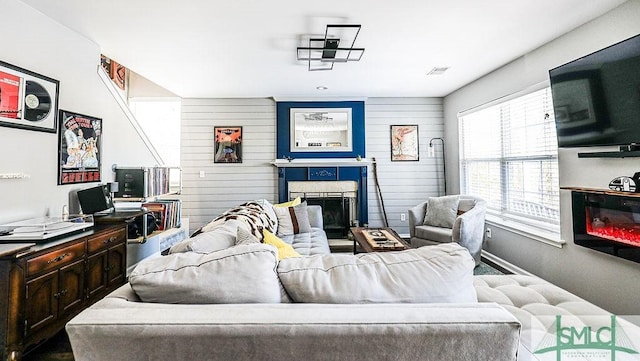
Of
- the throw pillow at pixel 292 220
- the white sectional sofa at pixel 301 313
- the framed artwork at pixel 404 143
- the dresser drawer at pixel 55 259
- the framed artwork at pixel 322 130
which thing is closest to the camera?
the white sectional sofa at pixel 301 313

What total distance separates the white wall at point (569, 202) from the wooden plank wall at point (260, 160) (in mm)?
1583

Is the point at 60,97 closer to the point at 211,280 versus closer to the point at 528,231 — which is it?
the point at 211,280

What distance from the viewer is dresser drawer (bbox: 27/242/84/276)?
5.97 feet

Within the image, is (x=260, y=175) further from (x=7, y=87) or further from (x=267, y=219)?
(x=7, y=87)

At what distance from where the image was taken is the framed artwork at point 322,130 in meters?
5.21

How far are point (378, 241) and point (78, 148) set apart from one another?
3.13 meters

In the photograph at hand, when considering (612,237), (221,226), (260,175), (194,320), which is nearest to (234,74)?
(260,175)

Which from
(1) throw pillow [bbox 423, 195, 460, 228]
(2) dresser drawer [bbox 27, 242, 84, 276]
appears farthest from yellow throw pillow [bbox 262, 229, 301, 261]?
(1) throw pillow [bbox 423, 195, 460, 228]

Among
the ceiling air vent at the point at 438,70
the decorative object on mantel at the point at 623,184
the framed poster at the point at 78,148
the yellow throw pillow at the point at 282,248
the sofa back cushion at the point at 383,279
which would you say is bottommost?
the yellow throw pillow at the point at 282,248

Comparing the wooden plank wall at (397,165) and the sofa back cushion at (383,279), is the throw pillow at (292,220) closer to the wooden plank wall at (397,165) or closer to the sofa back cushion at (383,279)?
the wooden plank wall at (397,165)

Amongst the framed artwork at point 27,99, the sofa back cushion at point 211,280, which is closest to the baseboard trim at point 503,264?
the sofa back cushion at point 211,280

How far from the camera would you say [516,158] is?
3.64m

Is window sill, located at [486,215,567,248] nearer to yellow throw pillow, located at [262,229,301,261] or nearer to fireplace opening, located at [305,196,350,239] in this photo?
fireplace opening, located at [305,196,350,239]

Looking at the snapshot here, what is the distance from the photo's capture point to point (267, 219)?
→ 127 inches
